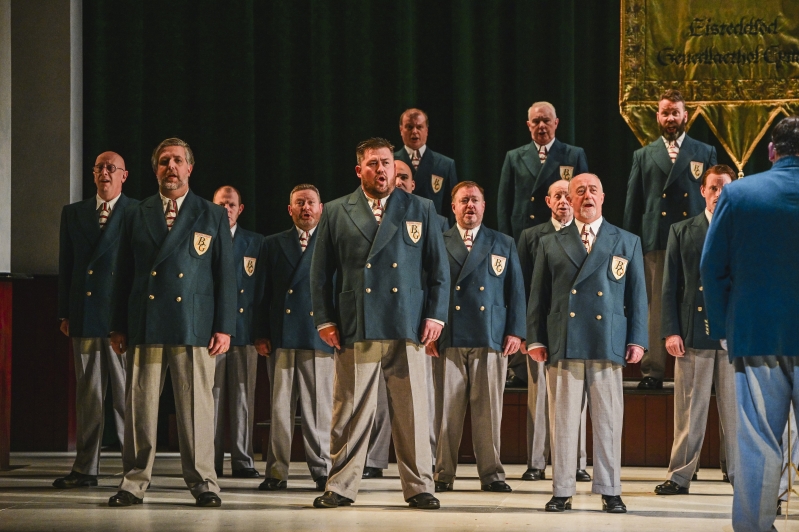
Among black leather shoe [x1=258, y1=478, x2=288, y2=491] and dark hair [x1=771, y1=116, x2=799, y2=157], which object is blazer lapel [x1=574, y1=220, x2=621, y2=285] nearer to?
dark hair [x1=771, y1=116, x2=799, y2=157]

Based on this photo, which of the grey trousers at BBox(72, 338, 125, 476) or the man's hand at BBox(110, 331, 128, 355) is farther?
the grey trousers at BBox(72, 338, 125, 476)

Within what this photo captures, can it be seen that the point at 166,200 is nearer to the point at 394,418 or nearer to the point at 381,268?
the point at 381,268

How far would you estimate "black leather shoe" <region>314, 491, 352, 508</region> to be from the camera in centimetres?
490

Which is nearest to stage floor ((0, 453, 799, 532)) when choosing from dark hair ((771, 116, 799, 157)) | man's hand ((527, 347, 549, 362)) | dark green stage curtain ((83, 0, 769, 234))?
man's hand ((527, 347, 549, 362))

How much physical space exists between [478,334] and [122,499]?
194 cm

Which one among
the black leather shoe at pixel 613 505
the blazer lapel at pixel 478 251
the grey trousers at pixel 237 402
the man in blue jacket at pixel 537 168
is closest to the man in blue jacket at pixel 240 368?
the grey trousers at pixel 237 402

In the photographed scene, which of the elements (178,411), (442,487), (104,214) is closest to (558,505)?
(442,487)

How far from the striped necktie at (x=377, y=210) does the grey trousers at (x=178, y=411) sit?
0.98 m

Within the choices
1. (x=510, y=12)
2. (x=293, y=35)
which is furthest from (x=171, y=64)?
(x=510, y=12)

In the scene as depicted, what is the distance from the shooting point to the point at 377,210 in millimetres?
5051

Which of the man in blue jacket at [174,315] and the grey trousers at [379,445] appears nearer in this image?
the man in blue jacket at [174,315]

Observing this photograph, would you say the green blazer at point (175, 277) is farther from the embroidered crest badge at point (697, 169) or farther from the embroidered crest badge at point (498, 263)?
the embroidered crest badge at point (697, 169)

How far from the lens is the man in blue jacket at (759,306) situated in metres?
3.66

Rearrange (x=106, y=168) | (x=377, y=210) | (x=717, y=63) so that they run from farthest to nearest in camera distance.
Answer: (x=717, y=63) < (x=106, y=168) < (x=377, y=210)
